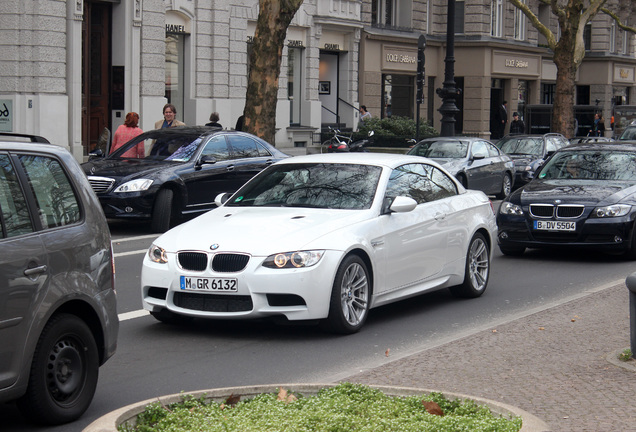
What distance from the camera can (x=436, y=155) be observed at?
2364 centimetres

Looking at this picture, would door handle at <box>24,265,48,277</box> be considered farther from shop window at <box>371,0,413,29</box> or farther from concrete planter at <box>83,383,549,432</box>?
shop window at <box>371,0,413,29</box>

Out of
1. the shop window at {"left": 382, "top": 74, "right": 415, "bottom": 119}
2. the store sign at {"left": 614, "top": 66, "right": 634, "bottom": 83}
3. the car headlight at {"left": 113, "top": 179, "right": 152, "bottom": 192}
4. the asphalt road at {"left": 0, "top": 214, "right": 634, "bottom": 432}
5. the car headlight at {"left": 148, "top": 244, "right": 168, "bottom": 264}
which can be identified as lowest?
the asphalt road at {"left": 0, "top": 214, "right": 634, "bottom": 432}

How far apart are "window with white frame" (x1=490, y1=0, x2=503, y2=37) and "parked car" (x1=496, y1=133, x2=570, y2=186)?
20.3m

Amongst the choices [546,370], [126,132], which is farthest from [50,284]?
[126,132]

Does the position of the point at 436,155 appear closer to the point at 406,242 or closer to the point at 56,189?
the point at 406,242

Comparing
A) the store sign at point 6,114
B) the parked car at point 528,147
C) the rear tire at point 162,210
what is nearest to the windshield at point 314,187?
the rear tire at point 162,210

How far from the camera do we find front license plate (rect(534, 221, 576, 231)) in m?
13.4

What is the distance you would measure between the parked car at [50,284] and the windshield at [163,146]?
10.3m

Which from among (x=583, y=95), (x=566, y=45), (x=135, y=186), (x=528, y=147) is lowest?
(x=135, y=186)

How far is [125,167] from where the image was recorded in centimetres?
1620

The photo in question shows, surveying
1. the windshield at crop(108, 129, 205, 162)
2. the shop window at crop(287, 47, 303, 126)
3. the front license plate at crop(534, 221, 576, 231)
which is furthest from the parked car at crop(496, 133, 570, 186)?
the front license plate at crop(534, 221, 576, 231)

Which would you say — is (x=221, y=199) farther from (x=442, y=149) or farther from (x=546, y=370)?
(x=442, y=149)

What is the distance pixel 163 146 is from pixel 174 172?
3.15ft

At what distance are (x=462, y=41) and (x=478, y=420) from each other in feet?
146
